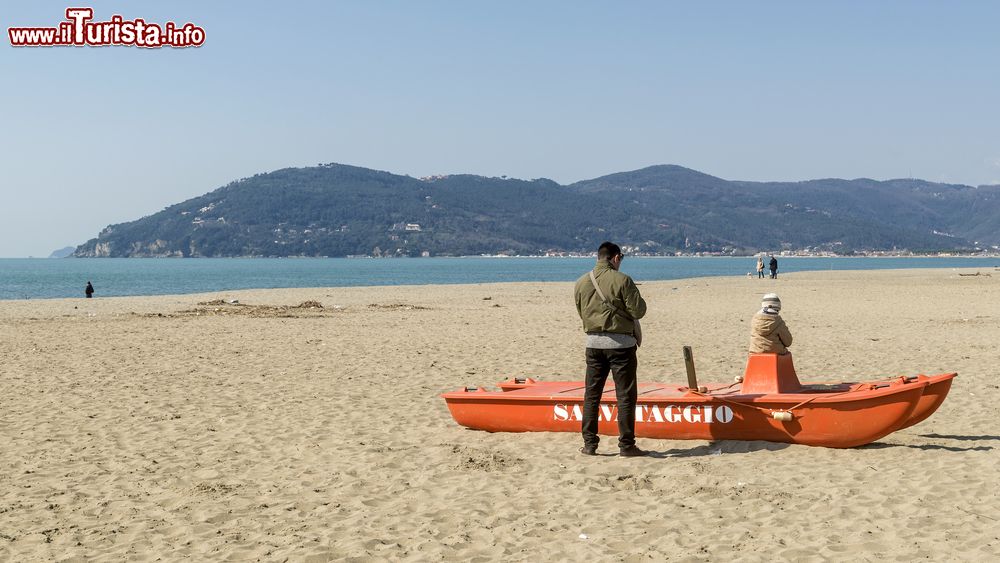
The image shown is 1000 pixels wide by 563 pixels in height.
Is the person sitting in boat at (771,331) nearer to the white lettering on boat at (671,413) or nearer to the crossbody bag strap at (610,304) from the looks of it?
the white lettering on boat at (671,413)

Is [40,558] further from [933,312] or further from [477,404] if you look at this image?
[933,312]

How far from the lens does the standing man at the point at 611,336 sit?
7922mm

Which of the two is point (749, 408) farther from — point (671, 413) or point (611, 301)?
point (611, 301)

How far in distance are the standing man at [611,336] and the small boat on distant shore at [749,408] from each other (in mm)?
585

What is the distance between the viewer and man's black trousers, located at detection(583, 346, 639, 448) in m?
8.05

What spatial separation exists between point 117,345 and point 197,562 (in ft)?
45.1

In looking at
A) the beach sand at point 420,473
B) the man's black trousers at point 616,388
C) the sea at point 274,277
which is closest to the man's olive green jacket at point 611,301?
the man's black trousers at point 616,388

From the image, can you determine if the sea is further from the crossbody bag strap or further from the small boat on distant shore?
the crossbody bag strap

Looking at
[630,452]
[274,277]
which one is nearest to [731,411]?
[630,452]

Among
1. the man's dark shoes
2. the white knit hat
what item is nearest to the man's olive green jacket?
the man's dark shoes

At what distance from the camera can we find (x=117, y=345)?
18.0 m

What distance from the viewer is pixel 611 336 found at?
8016 mm

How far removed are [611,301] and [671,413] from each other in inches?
59.1

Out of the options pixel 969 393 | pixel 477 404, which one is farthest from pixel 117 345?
pixel 969 393
